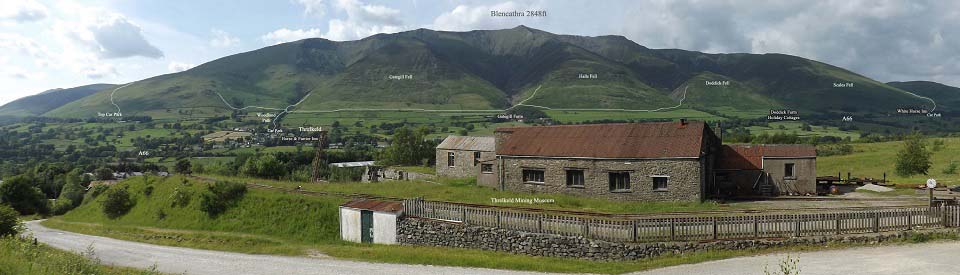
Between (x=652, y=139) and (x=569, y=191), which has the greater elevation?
(x=652, y=139)

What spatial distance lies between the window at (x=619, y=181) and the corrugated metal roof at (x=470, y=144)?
17.4 m

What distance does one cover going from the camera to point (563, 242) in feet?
82.9

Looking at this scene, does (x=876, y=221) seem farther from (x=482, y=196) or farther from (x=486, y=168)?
(x=486, y=168)

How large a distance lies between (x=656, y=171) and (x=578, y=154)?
18.7ft

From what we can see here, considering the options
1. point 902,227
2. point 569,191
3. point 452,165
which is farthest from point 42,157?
point 902,227

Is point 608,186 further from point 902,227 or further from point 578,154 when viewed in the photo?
point 902,227

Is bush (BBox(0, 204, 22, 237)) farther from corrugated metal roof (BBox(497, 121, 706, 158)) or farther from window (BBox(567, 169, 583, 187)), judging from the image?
window (BBox(567, 169, 583, 187))

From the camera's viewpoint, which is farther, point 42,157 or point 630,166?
point 42,157

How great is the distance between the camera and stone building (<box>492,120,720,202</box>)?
3572cm

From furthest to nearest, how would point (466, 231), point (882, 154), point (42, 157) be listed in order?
point (42, 157) → point (882, 154) → point (466, 231)

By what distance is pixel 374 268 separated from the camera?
78.9 ft

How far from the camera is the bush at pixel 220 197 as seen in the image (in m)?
42.1

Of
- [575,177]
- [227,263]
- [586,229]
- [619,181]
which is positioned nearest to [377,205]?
[227,263]

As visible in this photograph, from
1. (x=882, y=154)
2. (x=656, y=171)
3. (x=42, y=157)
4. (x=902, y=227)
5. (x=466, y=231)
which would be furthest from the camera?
(x=42, y=157)
